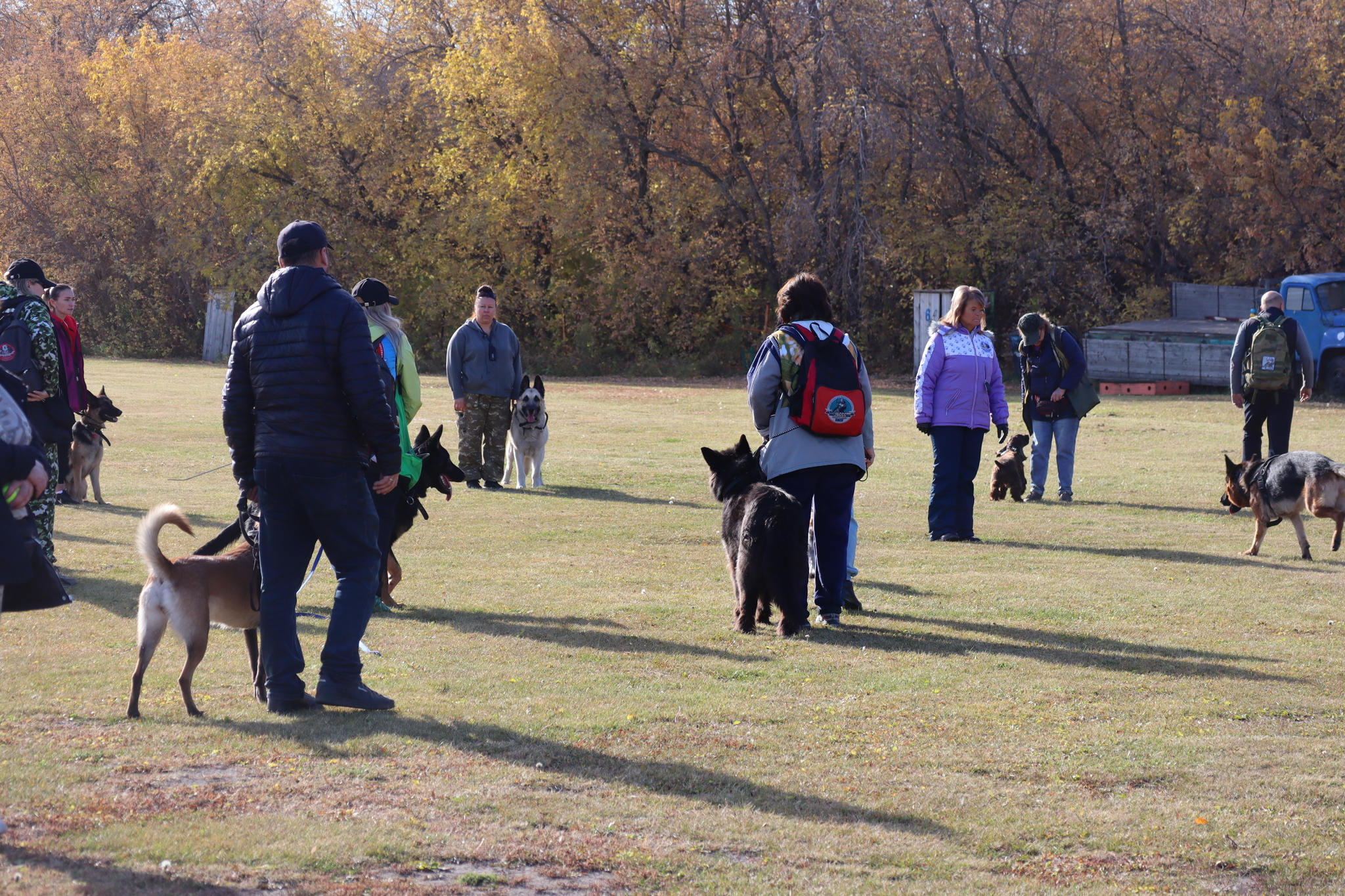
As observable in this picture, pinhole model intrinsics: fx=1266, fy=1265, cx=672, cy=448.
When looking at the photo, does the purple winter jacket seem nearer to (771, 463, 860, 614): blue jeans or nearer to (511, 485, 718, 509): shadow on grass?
(771, 463, 860, 614): blue jeans

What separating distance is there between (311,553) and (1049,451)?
8.74 metres

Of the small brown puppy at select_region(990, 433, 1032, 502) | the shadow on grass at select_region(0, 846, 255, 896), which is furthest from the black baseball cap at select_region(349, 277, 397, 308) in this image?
the small brown puppy at select_region(990, 433, 1032, 502)

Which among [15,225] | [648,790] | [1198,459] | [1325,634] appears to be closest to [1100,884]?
[648,790]

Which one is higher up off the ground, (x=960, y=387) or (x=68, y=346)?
(x=68, y=346)

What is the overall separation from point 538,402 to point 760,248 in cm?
2145

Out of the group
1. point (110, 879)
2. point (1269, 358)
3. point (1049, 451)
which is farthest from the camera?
point (1049, 451)

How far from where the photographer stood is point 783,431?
6586mm

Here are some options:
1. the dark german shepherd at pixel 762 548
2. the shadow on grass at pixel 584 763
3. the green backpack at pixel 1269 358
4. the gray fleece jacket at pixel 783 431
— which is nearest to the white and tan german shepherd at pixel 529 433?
the dark german shepherd at pixel 762 548

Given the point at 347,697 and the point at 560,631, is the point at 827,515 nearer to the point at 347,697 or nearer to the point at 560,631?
the point at 560,631

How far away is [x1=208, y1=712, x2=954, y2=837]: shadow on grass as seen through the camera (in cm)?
407

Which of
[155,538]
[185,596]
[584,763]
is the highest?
[155,538]

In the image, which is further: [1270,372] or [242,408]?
[1270,372]

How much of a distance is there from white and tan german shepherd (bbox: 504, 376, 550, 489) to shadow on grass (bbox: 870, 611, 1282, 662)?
20.5 ft

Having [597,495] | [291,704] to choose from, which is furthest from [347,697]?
[597,495]
